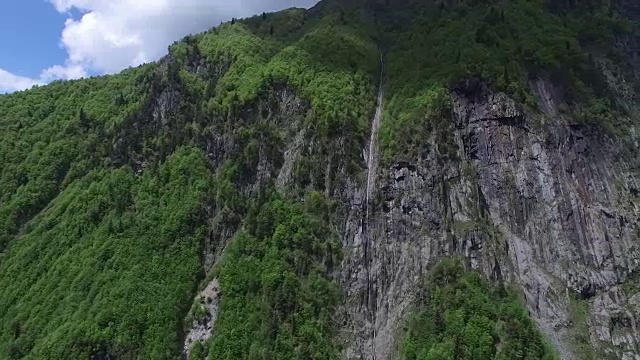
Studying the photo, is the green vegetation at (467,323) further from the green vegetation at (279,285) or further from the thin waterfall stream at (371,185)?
the green vegetation at (279,285)

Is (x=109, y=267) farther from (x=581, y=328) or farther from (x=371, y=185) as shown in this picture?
(x=581, y=328)

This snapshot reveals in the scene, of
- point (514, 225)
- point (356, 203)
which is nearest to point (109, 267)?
point (356, 203)

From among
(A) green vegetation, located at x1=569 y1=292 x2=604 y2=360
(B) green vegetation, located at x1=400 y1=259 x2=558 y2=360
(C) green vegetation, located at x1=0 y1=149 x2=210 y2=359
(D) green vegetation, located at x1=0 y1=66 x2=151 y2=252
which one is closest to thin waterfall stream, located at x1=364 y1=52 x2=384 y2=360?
(B) green vegetation, located at x1=400 y1=259 x2=558 y2=360

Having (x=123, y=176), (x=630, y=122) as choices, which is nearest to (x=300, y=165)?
(x=123, y=176)

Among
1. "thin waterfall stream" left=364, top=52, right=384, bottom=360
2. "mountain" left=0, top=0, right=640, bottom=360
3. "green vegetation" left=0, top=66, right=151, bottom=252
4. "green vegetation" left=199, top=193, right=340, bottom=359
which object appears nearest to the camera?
"mountain" left=0, top=0, right=640, bottom=360

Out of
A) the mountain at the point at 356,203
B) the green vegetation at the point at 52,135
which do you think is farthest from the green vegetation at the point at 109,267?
the green vegetation at the point at 52,135

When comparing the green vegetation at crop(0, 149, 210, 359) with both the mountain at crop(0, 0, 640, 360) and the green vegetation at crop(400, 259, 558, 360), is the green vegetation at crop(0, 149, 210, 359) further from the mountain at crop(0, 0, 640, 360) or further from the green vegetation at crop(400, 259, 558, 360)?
the green vegetation at crop(400, 259, 558, 360)
